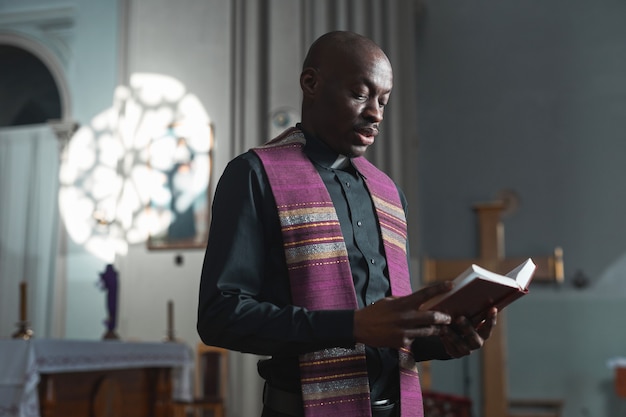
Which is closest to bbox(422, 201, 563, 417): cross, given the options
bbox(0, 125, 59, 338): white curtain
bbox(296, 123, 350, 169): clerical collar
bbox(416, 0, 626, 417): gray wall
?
bbox(416, 0, 626, 417): gray wall

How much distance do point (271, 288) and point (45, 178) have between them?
799cm

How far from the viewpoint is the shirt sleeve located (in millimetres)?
1594

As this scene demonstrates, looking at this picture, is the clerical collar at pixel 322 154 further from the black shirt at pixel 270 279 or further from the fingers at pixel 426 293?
the fingers at pixel 426 293

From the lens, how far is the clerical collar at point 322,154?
75.5 inches

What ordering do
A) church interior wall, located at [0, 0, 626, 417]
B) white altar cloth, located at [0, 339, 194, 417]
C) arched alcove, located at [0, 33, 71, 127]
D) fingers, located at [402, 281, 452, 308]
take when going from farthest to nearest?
arched alcove, located at [0, 33, 71, 127], church interior wall, located at [0, 0, 626, 417], white altar cloth, located at [0, 339, 194, 417], fingers, located at [402, 281, 452, 308]

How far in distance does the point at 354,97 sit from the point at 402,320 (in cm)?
54

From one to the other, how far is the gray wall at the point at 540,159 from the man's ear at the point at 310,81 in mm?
6417

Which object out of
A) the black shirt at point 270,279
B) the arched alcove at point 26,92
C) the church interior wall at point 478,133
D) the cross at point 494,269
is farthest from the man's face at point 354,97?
the arched alcove at point 26,92

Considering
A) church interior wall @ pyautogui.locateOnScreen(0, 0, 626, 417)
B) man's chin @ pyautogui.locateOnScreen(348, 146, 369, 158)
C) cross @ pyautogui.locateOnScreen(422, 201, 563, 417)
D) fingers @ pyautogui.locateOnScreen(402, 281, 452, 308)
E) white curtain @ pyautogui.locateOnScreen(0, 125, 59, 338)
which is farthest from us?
white curtain @ pyautogui.locateOnScreen(0, 125, 59, 338)

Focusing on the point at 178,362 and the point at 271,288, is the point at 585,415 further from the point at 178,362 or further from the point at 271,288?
the point at 271,288

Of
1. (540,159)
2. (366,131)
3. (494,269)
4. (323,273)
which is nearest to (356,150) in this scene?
(366,131)

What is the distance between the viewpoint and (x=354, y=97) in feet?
5.84

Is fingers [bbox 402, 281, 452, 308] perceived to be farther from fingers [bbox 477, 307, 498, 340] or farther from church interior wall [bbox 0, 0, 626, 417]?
church interior wall [bbox 0, 0, 626, 417]

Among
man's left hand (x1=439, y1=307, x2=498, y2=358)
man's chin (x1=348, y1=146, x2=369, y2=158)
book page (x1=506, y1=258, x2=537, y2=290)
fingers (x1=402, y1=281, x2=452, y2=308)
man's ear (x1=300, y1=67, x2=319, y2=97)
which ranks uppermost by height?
man's ear (x1=300, y1=67, x2=319, y2=97)
